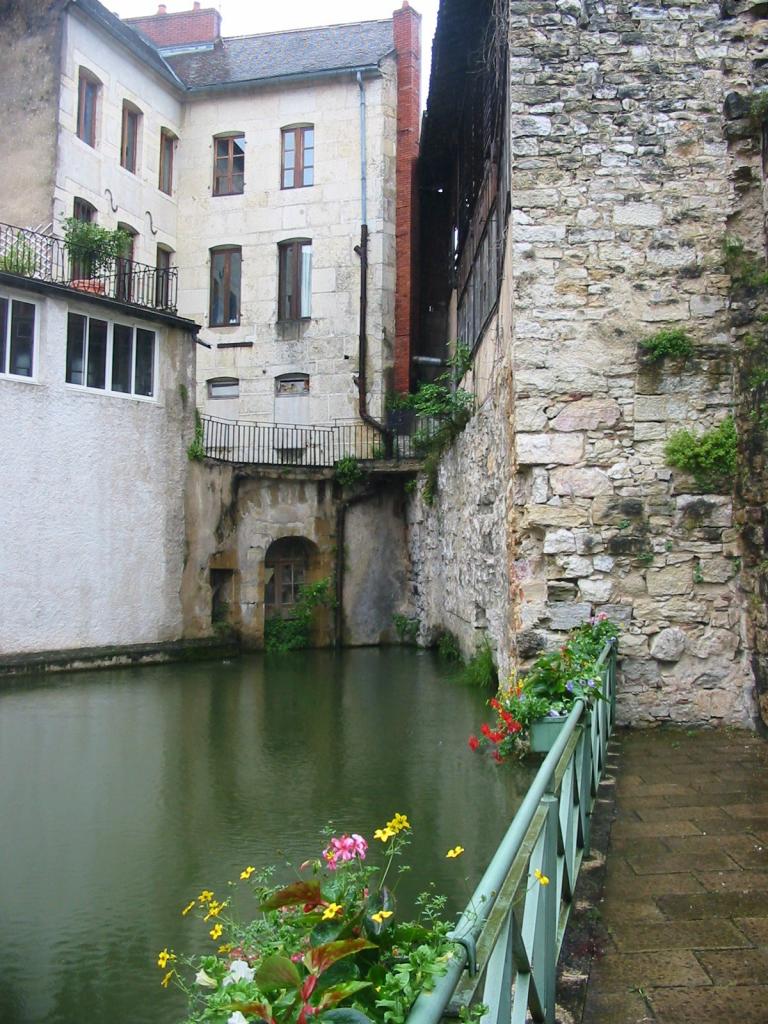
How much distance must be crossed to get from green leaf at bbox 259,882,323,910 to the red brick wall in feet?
83.7

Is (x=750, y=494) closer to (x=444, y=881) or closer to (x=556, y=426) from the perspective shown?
(x=556, y=426)

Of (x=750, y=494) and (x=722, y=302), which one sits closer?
(x=750, y=494)

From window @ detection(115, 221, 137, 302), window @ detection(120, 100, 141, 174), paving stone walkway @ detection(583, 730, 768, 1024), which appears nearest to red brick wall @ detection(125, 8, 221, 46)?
window @ detection(120, 100, 141, 174)

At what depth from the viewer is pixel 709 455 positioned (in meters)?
6.99

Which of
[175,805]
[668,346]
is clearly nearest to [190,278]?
[668,346]

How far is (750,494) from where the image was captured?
6.79 meters

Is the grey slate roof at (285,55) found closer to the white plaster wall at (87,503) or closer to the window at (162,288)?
the window at (162,288)

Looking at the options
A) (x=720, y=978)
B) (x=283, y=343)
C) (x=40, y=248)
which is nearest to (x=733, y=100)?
(x=720, y=978)

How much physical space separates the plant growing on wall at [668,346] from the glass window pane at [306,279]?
13813 mm

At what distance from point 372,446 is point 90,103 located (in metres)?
9.10

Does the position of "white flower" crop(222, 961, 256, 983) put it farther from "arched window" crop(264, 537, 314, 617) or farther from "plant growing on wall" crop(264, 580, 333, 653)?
"arched window" crop(264, 537, 314, 617)

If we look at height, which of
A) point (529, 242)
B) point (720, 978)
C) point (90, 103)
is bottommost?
point (720, 978)

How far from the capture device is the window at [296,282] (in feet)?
66.2

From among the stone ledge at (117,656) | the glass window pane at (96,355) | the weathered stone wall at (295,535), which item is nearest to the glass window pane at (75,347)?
the glass window pane at (96,355)
